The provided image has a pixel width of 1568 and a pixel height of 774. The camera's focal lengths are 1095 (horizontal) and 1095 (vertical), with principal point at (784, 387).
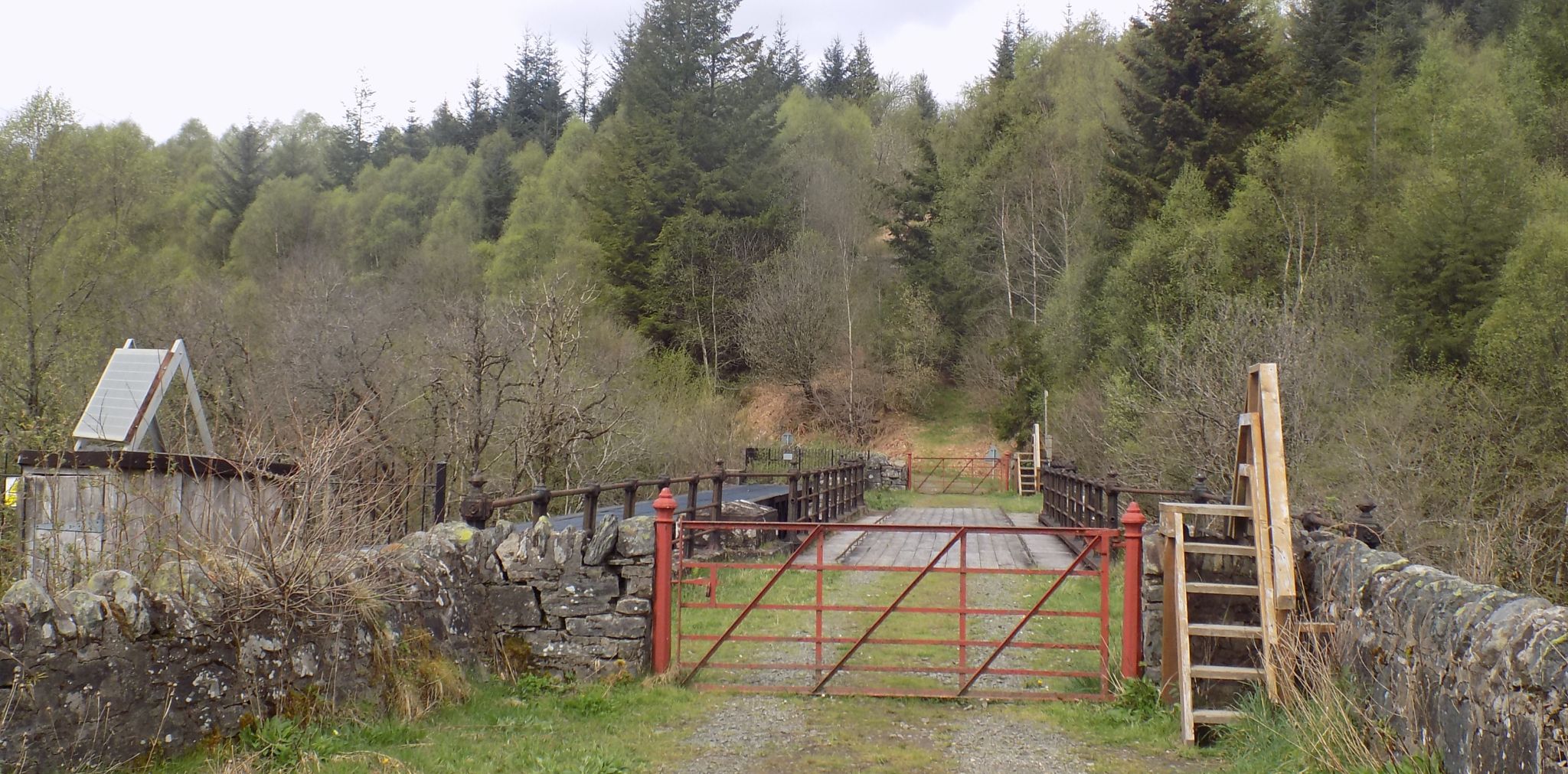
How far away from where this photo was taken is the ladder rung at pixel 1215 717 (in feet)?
20.0

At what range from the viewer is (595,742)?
236 inches

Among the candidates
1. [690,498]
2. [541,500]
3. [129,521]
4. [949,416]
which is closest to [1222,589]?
[541,500]

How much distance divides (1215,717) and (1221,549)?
100cm

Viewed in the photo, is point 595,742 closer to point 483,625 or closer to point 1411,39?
point 483,625

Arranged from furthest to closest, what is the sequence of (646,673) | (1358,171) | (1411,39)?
(1411,39)
(1358,171)
(646,673)

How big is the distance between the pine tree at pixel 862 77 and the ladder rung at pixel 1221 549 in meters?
60.7

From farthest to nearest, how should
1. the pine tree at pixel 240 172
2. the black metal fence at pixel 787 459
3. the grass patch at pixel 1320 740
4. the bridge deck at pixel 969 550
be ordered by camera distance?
1. the pine tree at pixel 240 172
2. the black metal fence at pixel 787 459
3. the bridge deck at pixel 969 550
4. the grass patch at pixel 1320 740

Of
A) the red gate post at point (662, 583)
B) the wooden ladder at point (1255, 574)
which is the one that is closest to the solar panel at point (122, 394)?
the red gate post at point (662, 583)

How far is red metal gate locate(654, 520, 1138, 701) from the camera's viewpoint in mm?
7133

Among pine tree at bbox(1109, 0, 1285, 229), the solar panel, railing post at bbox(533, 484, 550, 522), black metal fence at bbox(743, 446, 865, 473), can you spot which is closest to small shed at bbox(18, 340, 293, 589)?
the solar panel

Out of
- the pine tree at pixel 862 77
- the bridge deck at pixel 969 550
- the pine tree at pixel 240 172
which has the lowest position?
the bridge deck at pixel 969 550

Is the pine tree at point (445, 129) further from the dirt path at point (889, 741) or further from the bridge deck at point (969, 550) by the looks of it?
the dirt path at point (889, 741)

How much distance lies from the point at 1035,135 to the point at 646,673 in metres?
38.0

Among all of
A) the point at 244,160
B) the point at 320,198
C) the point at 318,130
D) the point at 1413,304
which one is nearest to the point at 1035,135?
the point at 1413,304
